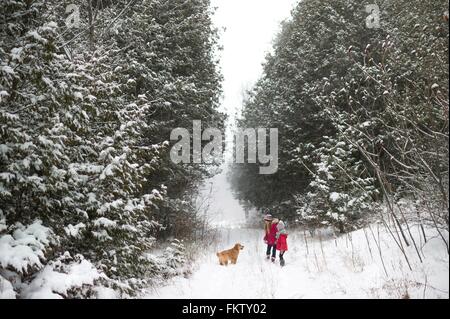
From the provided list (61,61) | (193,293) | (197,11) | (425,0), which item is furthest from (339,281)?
(197,11)

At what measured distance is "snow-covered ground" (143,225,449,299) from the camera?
16.3 ft

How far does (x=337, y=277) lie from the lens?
6.23 m

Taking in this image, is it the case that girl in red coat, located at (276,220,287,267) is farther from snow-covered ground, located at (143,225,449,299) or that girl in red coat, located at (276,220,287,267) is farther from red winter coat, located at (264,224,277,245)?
snow-covered ground, located at (143,225,449,299)

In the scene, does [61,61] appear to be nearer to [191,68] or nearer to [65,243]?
[65,243]

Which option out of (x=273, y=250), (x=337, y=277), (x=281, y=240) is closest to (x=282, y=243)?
(x=281, y=240)

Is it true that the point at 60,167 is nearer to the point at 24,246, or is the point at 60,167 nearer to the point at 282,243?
the point at 24,246

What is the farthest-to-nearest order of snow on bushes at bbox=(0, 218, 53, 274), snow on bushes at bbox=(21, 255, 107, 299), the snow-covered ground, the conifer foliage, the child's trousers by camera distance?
the child's trousers, the snow-covered ground, the conifer foliage, snow on bushes at bbox=(21, 255, 107, 299), snow on bushes at bbox=(0, 218, 53, 274)

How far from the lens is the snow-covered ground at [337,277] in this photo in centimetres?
497

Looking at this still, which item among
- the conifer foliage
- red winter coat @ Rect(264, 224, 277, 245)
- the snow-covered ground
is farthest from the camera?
red winter coat @ Rect(264, 224, 277, 245)

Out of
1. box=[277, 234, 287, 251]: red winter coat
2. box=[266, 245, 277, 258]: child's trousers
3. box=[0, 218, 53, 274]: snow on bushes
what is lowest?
box=[266, 245, 277, 258]: child's trousers

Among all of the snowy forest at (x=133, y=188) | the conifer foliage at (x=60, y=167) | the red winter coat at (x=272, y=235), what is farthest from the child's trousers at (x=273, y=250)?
the conifer foliage at (x=60, y=167)

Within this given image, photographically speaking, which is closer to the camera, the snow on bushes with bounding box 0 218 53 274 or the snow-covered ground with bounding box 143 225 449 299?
the snow on bushes with bounding box 0 218 53 274

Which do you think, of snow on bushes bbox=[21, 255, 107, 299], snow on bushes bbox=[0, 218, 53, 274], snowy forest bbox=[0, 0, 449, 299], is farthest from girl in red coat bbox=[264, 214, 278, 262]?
snow on bushes bbox=[0, 218, 53, 274]

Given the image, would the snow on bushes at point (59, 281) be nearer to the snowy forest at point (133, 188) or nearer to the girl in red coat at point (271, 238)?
the snowy forest at point (133, 188)
